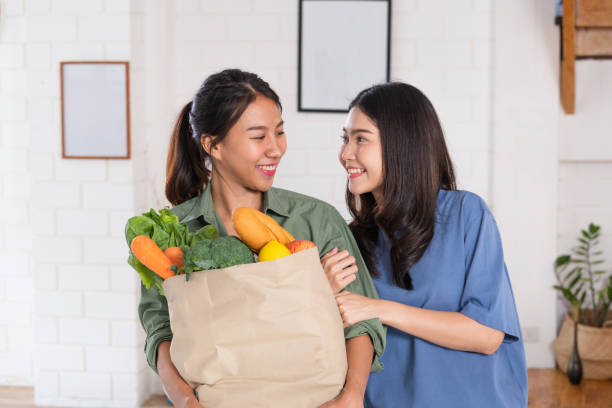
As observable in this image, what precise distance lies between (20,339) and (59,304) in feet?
2.12

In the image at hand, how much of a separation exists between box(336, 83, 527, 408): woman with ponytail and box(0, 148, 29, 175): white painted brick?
259 cm

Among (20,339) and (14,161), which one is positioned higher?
(14,161)

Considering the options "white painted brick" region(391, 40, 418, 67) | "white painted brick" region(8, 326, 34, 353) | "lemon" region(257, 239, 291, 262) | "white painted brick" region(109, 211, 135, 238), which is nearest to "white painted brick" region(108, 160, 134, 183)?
"white painted brick" region(109, 211, 135, 238)

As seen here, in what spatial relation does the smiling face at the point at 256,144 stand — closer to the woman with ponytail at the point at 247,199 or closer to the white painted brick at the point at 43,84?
the woman with ponytail at the point at 247,199

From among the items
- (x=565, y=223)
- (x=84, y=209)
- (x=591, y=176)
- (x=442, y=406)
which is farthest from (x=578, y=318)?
(x=84, y=209)

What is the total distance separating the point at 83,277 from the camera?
3.23 m

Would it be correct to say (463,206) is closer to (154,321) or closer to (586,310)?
(154,321)

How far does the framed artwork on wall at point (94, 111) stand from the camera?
3158mm

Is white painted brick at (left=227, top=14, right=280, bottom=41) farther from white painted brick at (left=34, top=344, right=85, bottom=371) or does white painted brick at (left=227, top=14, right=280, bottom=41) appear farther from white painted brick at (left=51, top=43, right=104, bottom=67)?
white painted brick at (left=34, top=344, right=85, bottom=371)

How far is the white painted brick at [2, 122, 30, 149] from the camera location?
11.8 feet

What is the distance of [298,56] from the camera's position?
3453 mm

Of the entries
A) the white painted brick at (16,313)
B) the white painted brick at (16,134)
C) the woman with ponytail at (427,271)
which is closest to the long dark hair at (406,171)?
the woman with ponytail at (427,271)

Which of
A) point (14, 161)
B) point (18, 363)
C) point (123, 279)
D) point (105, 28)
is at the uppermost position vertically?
point (105, 28)

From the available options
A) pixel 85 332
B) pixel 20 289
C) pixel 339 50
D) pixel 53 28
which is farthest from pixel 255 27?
pixel 20 289
